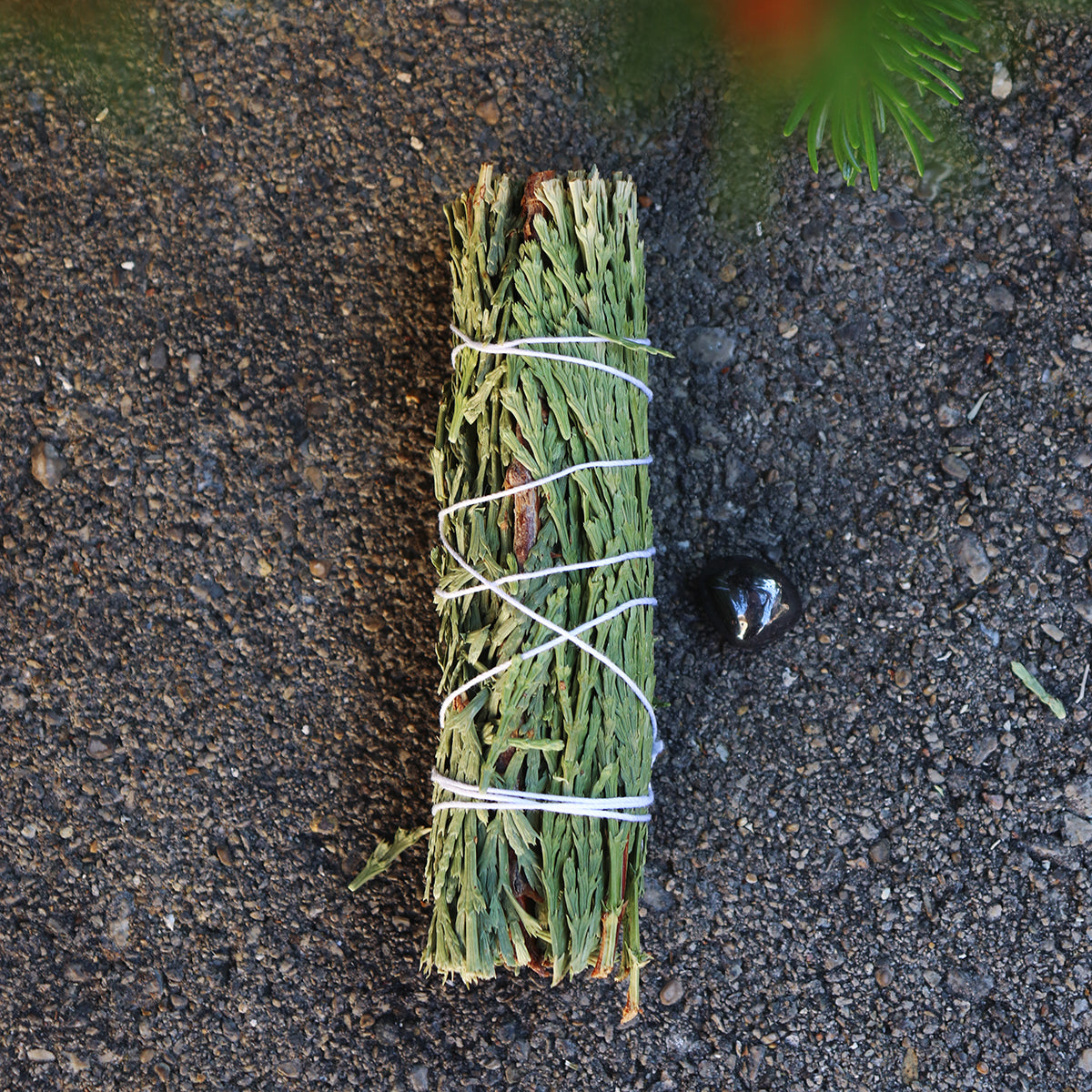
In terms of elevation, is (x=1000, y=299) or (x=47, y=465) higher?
(x=1000, y=299)

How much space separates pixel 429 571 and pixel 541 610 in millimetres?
334

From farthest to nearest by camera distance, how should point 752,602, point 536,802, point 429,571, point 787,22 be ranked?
1. point 429,571
2. point 752,602
3. point 536,802
4. point 787,22

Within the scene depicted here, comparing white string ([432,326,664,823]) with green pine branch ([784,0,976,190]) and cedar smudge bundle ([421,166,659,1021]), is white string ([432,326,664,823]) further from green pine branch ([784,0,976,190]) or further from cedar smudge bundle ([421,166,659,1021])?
green pine branch ([784,0,976,190])

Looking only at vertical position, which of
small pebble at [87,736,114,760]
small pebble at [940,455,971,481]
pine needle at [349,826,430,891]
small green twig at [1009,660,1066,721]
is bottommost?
pine needle at [349,826,430,891]

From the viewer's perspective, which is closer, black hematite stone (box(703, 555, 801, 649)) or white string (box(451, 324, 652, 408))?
white string (box(451, 324, 652, 408))

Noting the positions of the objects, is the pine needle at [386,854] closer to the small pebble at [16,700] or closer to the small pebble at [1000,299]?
the small pebble at [16,700]

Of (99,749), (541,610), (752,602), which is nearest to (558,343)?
(541,610)

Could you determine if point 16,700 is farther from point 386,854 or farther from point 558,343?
point 558,343

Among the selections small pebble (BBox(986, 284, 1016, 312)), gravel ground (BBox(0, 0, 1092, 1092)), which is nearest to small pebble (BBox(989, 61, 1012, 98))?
gravel ground (BBox(0, 0, 1092, 1092))

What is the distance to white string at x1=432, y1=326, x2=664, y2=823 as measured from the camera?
4.32ft

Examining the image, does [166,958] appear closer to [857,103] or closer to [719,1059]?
[719,1059]

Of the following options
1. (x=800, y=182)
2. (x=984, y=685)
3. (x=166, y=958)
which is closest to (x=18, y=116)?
(x=800, y=182)

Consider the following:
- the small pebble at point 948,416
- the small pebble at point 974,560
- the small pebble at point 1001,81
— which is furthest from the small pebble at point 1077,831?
the small pebble at point 1001,81

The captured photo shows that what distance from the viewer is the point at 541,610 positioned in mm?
1343
